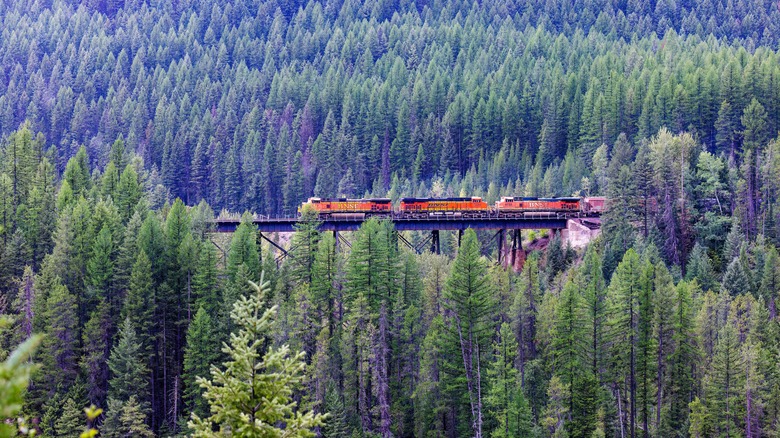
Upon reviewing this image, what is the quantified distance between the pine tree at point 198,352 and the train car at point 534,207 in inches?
1601

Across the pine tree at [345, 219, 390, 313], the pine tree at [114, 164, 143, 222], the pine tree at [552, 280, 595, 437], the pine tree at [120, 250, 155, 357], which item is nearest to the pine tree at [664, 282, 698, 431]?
the pine tree at [552, 280, 595, 437]

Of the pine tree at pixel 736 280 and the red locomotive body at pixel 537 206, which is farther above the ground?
the red locomotive body at pixel 537 206

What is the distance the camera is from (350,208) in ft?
323

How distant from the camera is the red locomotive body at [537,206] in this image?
325 feet

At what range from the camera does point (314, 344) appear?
237ft

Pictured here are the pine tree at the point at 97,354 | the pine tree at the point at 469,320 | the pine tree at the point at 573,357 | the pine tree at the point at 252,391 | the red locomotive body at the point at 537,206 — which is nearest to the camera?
the pine tree at the point at 252,391

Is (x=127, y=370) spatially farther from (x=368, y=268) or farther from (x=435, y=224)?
(x=435, y=224)

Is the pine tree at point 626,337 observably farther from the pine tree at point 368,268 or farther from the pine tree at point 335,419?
the pine tree at point 335,419

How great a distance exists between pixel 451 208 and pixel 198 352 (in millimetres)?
38623

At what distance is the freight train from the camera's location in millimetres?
97875

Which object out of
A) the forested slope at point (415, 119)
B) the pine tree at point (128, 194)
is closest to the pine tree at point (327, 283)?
the pine tree at point (128, 194)

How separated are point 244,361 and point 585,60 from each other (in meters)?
170

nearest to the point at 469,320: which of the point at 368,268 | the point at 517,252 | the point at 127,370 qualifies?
the point at 368,268

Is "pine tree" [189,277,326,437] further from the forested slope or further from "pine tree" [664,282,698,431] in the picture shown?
the forested slope
